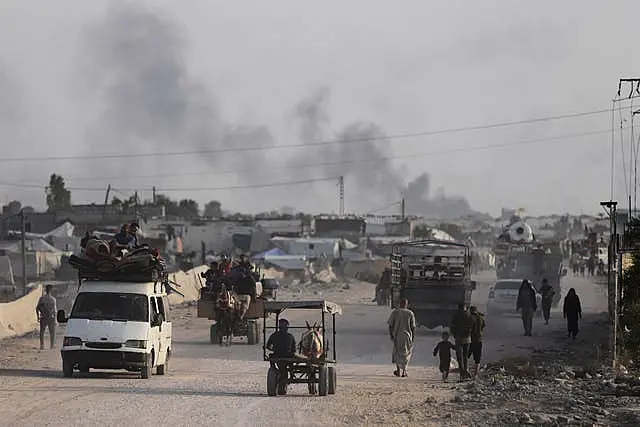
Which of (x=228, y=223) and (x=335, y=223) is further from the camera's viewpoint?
(x=335, y=223)

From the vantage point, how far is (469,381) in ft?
79.6

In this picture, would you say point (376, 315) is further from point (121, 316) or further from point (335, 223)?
point (335, 223)

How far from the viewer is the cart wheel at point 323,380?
2066 centimetres

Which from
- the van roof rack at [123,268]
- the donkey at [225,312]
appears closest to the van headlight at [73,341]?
the van roof rack at [123,268]

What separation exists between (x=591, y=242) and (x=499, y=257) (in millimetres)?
19007

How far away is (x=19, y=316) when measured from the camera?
1502 inches

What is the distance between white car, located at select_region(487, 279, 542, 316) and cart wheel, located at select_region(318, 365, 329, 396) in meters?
27.1

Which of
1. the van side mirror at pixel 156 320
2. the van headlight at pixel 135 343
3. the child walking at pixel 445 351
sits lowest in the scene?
the child walking at pixel 445 351

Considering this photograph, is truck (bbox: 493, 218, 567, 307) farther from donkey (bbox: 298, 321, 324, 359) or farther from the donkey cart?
the donkey cart

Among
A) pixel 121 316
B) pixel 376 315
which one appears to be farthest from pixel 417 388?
pixel 376 315

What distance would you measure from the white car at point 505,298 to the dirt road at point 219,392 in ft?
37.1

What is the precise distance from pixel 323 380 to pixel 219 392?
1.84 m

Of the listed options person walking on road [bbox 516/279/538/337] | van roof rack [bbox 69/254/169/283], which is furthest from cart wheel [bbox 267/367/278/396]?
person walking on road [bbox 516/279/538/337]

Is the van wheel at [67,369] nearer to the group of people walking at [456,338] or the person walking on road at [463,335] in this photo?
the group of people walking at [456,338]
